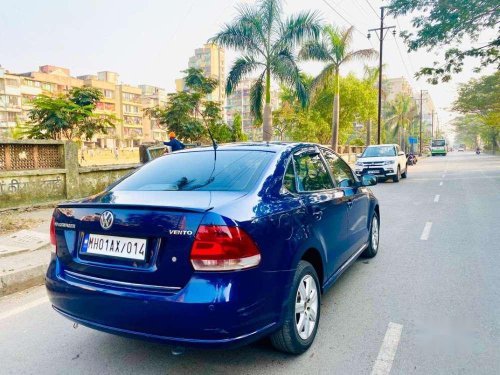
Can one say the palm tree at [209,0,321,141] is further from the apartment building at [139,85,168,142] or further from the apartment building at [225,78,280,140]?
the apartment building at [139,85,168,142]

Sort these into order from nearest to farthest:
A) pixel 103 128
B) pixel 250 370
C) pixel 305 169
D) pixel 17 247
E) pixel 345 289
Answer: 1. pixel 250 370
2. pixel 305 169
3. pixel 345 289
4. pixel 17 247
5. pixel 103 128

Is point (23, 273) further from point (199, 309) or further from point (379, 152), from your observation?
point (379, 152)

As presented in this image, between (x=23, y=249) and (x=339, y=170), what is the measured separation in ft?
15.4

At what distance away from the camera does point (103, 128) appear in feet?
46.6

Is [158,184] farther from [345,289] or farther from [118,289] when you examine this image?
[345,289]

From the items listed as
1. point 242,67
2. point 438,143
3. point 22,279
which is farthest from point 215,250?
point 438,143

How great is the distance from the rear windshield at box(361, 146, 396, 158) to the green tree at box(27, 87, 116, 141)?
40.2ft

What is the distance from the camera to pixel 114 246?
2701mm

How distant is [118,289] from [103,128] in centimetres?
1268

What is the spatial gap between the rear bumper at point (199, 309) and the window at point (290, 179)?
761mm

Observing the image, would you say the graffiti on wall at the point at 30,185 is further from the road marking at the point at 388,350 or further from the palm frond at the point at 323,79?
the palm frond at the point at 323,79

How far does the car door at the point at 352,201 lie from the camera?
4301 mm

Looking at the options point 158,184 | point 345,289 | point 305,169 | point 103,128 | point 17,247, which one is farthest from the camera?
point 103,128

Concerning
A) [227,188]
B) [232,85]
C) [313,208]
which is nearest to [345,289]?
[313,208]
